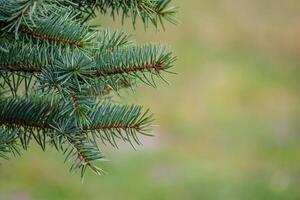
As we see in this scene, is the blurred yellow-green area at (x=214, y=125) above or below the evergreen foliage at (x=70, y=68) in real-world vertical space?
above

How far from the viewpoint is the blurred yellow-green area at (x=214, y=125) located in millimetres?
4672

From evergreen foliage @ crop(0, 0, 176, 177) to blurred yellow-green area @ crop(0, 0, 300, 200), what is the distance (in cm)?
217

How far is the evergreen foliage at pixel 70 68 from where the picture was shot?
3.69ft

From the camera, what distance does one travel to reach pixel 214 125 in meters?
5.94

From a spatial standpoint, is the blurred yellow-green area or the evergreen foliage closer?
the evergreen foliage

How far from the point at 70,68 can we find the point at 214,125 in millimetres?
4897

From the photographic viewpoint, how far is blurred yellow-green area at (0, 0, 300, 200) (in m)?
4.67

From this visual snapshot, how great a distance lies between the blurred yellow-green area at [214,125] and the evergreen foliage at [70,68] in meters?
2.17

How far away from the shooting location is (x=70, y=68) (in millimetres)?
1105

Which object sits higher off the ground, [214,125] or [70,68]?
[214,125]

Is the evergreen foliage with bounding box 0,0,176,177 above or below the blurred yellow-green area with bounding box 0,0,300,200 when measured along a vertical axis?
below

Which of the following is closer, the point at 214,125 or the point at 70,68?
the point at 70,68

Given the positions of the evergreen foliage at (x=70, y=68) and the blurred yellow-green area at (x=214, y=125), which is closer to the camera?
the evergreen foliage at (x=70, y=68)

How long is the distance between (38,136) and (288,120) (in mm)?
4976
